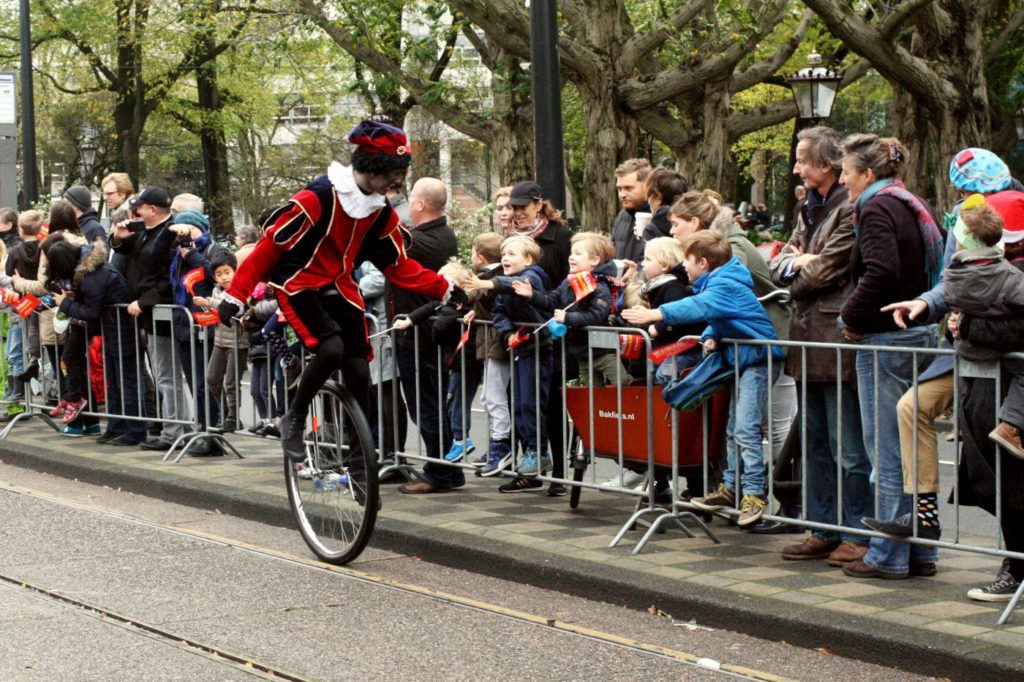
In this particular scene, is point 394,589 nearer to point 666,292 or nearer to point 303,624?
point 303,624

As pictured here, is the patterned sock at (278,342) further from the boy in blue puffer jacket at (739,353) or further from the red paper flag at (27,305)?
the red paper flag at (27,305)

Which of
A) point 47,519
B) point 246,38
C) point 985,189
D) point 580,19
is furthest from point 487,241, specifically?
point 246,38

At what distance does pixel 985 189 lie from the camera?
20.8ft

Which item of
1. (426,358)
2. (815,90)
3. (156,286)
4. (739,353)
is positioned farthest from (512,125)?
(739,353)

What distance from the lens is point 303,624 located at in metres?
6.18

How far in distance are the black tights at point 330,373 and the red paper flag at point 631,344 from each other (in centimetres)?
Result: 131

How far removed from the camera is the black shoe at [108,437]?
458 inches

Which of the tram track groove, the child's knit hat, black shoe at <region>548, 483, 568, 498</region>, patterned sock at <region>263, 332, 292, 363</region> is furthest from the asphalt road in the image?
the child's knit hat

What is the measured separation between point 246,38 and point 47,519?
1678 cm

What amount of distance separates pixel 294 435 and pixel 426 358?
1.84m

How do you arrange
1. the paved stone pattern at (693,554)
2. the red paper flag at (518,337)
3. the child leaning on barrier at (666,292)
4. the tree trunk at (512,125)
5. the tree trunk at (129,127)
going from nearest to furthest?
the paved stone pattern at (693,554), the child leaning on barrier at (666,292), the red paper flag at (518,337), the tree trunk at (512,125), the tree trunk at (129,127)

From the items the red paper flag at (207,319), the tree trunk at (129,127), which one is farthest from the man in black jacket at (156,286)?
the tree trunk at (129,127)

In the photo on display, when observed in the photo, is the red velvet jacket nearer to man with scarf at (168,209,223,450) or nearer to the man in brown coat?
the man in brown coat

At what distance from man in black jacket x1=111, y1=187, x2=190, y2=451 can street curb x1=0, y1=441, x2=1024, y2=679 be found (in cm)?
178
